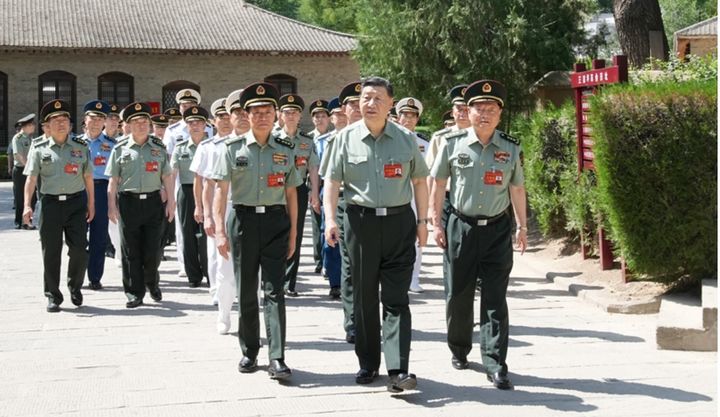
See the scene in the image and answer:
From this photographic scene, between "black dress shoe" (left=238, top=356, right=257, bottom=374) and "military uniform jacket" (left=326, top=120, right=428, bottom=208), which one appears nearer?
"military uniform jacket" (left=326, top=120, right=428, bottom=208)

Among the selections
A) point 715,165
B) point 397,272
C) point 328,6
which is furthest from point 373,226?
point 328,6

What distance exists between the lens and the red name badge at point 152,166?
1024 cm

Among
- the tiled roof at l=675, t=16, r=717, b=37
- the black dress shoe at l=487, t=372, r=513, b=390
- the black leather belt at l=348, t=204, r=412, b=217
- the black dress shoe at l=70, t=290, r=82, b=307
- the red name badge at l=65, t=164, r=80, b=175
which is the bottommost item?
the black dress shoe at l=487, t=372, r=513, b=390

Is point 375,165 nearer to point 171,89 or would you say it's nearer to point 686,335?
point 686,335

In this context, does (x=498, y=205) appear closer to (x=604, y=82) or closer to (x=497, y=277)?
(x=497, y=277)

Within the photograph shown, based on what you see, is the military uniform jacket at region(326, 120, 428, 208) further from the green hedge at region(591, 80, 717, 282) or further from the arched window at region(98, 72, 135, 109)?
the arched window at region(98, 72, 135, 109)

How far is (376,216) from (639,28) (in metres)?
9.38

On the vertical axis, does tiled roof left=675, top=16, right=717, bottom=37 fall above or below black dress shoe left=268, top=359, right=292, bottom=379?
above

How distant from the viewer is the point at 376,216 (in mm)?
6641

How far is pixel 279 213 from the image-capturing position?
721 cm

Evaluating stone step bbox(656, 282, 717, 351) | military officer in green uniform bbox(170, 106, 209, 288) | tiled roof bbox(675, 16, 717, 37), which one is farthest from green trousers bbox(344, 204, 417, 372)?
tiled roof bbox(675, 16, 717, 37)

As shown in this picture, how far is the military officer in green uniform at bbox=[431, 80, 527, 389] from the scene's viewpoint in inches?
274

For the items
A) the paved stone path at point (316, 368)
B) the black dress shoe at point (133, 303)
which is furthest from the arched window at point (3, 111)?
the black dress shoe at point (133, 303)

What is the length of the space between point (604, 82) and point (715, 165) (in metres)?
2.11
